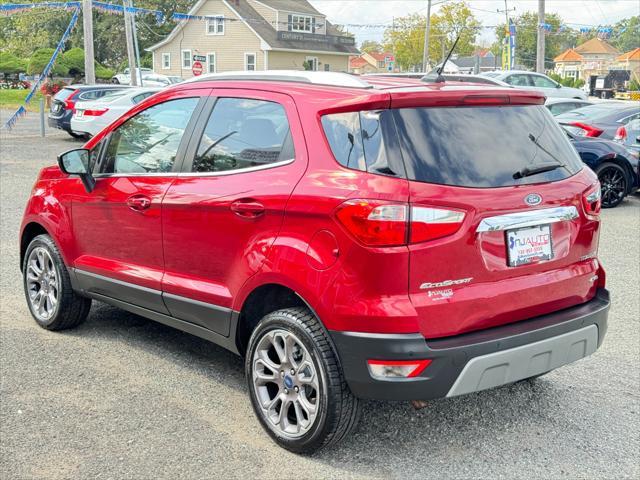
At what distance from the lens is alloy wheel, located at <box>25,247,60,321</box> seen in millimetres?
5797

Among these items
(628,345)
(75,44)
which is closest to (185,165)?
(628,345)

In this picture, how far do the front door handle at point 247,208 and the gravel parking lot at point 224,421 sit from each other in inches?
45.1

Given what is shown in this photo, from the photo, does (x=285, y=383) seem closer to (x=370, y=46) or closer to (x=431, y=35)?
(x=431, y=35)

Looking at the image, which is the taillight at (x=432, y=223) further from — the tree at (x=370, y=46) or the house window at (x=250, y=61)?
the tree at (x=370, y=46)

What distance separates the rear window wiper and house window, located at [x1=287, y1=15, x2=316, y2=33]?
60726 millimetres

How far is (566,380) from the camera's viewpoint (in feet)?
16.4

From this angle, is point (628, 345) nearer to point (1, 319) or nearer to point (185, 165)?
point (185, 165)

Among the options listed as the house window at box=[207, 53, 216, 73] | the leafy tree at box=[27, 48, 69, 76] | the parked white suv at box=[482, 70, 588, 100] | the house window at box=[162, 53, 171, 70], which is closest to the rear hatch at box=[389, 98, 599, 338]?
the parked white suv at box=[482, 70, 588, 100]

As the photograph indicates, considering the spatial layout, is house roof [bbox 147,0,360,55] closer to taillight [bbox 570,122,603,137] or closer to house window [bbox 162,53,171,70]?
house window [bbox 162,53,171,70]

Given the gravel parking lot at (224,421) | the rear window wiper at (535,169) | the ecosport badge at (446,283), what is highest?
the rear window wiper at (535,169)

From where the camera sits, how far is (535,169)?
12.8 feet

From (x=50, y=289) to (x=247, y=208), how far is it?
2.44m

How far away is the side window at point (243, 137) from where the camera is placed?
4117 millimetres

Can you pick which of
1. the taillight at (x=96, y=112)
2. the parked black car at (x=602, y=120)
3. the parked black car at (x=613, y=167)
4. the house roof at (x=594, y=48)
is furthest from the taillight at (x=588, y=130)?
the house roof at (x=594, y=48)
